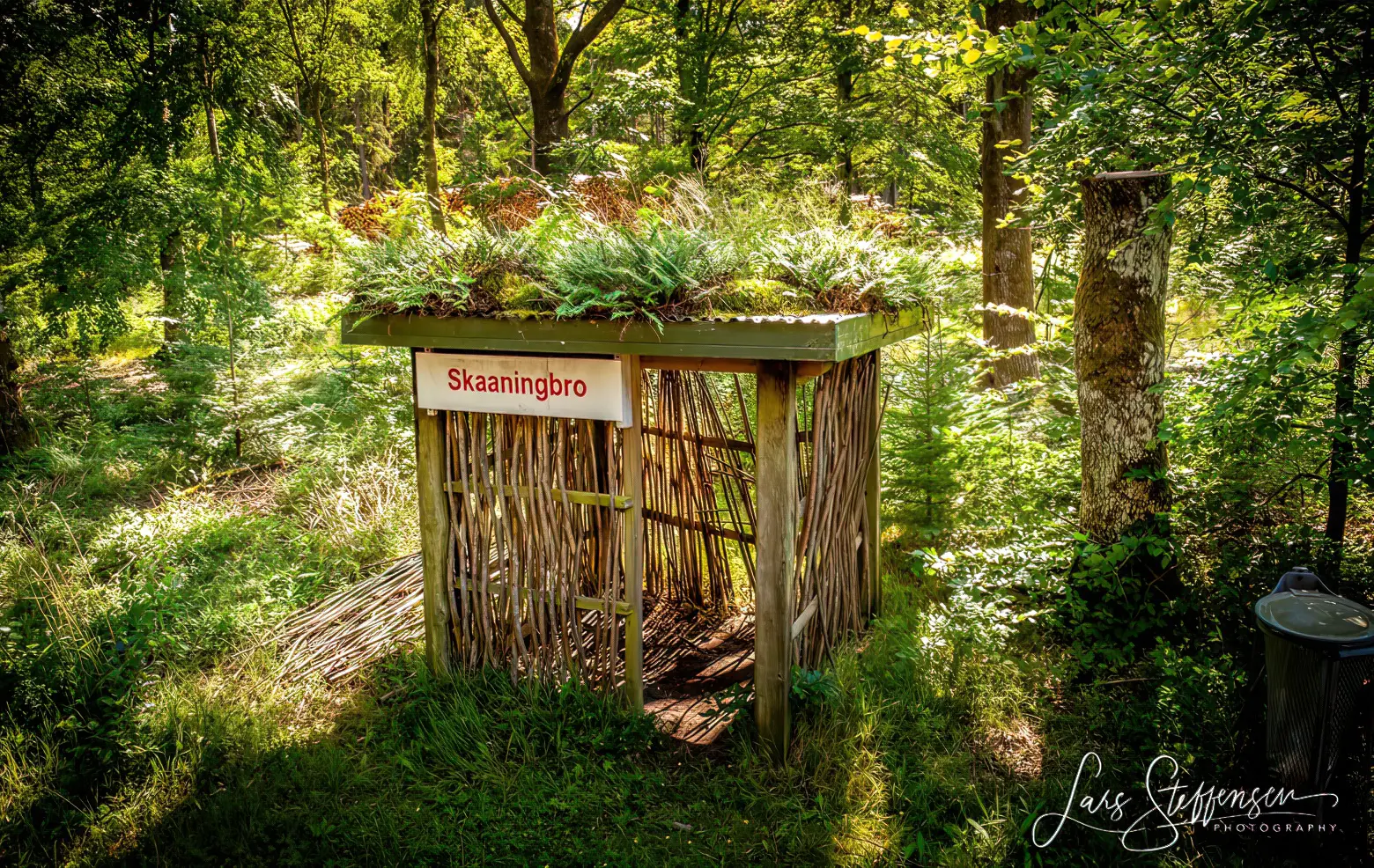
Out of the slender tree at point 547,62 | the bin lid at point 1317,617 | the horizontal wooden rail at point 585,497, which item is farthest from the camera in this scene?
the slender tree at point 547,62

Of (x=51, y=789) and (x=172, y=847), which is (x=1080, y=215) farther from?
(x=51, y=789)

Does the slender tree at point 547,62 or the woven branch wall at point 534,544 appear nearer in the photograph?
the woven branch wall at point 534,544

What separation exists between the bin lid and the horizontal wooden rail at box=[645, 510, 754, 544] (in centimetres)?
264

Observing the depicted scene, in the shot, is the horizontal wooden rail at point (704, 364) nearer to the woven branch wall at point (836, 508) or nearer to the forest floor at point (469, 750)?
the woven branch wall at point (836, 508)

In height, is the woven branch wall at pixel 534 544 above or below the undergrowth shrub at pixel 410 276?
below

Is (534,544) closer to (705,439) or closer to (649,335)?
(649,335)

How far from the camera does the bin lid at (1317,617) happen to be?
2.54 m

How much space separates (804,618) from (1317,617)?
199 cm

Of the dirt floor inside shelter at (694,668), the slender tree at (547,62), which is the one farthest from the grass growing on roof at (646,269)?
the slender tree at (547,62)

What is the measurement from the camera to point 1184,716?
3.23 m

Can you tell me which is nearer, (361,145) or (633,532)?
(633,532)

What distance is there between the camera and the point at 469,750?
3.71 meters

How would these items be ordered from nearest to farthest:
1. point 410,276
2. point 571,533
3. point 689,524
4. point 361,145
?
point 410,276, point 571,533, point 689,524, point 361,145

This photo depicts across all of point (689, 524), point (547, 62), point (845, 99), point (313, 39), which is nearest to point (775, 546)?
point (689, 524)
